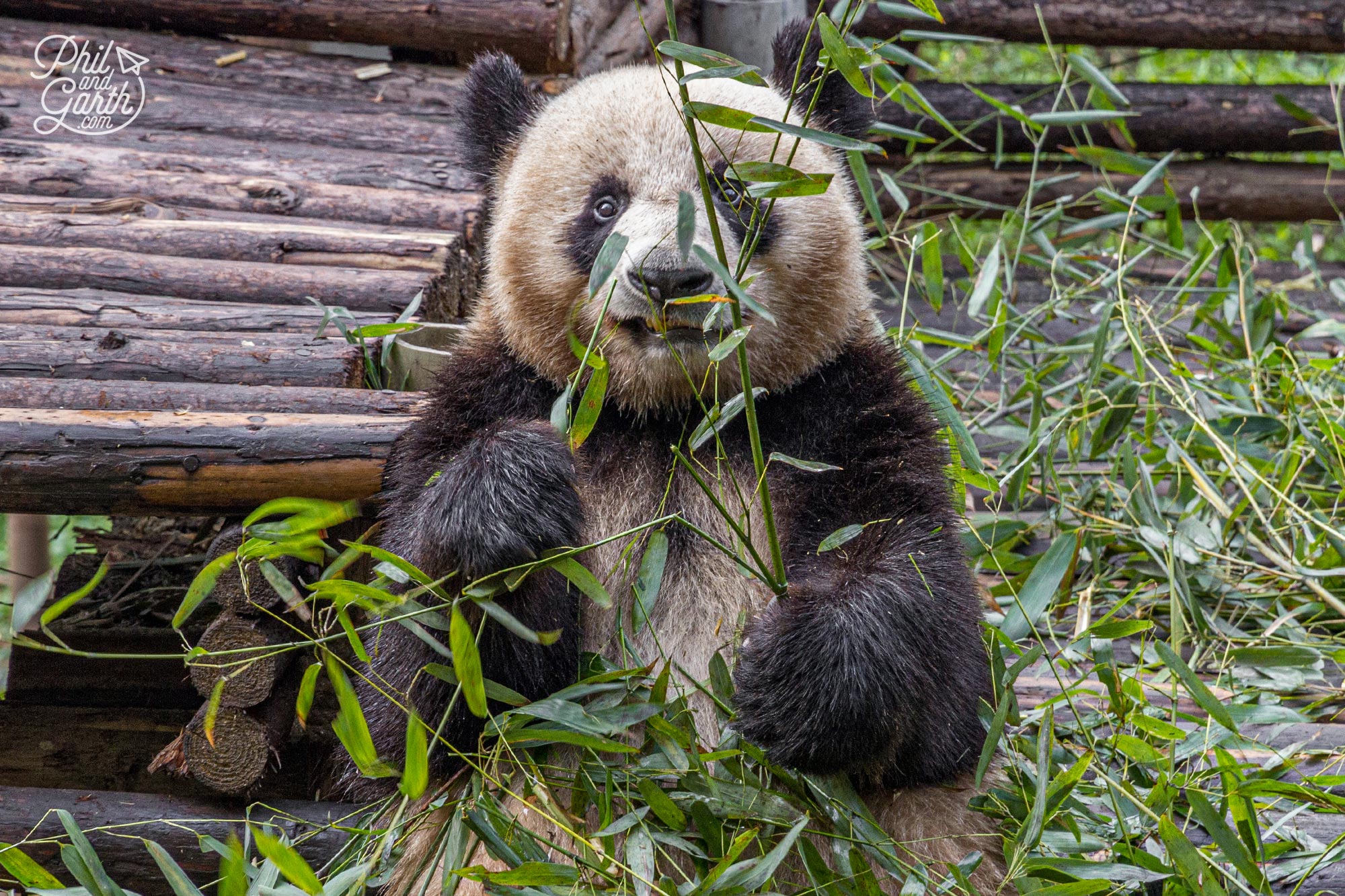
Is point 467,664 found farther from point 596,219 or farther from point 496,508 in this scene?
point 596,219

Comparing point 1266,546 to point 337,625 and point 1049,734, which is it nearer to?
point 1049,734

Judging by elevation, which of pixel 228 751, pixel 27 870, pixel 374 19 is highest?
pixel 374 19

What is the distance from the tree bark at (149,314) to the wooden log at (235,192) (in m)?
0.77

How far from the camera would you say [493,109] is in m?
3.37

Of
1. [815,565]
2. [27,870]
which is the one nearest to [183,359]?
[27,870]

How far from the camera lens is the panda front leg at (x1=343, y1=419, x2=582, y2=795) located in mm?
2383

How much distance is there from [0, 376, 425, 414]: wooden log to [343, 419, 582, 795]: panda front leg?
0.38 meters

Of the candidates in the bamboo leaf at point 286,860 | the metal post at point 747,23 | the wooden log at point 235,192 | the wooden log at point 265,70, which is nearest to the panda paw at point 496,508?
the bamboo leaf at point 286,860

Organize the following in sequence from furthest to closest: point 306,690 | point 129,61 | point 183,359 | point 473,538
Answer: point 129,61 → point 183,359 → point 473,538 → point 306,690

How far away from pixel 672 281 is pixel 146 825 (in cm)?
189

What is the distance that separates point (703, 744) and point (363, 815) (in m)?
0.87

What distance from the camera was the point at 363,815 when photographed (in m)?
2.81

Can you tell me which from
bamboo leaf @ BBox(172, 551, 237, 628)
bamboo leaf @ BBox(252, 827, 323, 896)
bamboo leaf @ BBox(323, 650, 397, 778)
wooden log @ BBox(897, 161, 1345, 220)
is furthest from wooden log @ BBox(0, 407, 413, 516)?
wooden log @ BBox(897, 161, 1345, 220)

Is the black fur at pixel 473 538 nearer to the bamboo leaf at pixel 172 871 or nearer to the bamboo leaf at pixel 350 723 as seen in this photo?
the bamboo leaf at pixel 350 723
